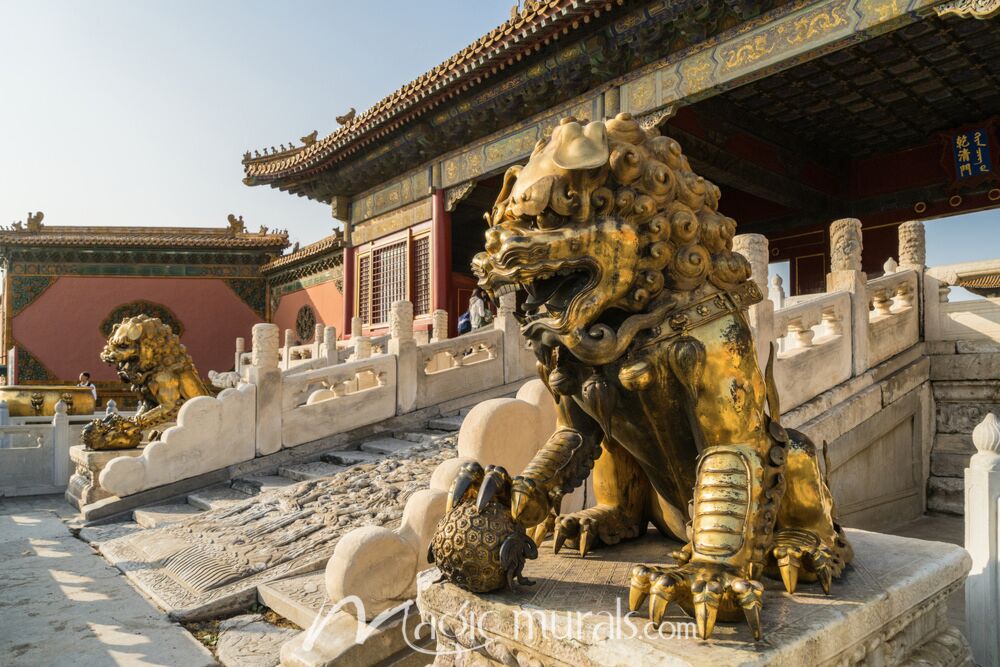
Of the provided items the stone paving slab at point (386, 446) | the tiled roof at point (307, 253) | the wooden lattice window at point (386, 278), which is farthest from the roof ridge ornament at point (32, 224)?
the stone paving slab at point (386, 446)

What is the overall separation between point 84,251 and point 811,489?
927 inches

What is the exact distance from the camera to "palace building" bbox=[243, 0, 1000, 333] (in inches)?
302

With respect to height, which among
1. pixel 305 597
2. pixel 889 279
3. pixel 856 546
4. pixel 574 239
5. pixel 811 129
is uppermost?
pixel 811 129

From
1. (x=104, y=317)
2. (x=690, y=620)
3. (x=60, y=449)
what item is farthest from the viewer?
(x=104, y=317)

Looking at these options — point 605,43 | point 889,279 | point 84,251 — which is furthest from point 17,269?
point 889,279

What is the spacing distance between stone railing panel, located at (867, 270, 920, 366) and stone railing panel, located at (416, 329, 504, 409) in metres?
3.74

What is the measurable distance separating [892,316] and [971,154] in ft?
24.2

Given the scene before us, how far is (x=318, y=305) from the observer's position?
1891cm

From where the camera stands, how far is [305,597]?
329 cm

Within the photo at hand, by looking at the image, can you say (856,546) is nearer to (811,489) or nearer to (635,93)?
(811,489)

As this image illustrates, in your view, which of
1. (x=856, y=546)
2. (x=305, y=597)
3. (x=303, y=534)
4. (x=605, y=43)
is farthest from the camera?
(x=605, y=43)

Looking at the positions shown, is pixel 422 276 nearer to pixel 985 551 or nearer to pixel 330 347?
pixel 330 347

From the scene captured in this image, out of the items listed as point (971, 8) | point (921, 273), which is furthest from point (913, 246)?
point (971, 8)

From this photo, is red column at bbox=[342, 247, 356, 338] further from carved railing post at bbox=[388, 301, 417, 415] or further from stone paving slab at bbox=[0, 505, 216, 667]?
stone paving slab at bbox=[0, 505, 216, 667]
